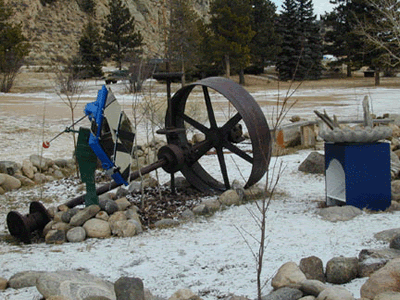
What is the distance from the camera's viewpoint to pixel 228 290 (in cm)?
389

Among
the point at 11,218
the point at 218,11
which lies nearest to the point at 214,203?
the point at 11,218

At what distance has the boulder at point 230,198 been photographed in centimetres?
637

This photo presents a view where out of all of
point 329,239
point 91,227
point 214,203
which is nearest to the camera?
point 329,239

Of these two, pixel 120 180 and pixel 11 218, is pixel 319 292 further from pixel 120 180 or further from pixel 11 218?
pixel 11 218

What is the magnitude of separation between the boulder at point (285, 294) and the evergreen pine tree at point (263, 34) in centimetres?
4054

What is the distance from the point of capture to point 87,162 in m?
5.85

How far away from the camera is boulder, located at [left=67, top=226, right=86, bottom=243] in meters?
5.26

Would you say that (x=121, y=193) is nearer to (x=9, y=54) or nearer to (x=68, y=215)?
(x=68, y=215)

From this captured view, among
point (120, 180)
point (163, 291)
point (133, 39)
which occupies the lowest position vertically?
point (163, 291)

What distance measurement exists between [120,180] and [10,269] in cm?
155

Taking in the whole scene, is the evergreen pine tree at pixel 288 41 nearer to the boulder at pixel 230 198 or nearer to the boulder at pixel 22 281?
the boulder at pixel 230 198

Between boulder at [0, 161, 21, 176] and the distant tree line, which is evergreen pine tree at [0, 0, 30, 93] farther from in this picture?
boulder at [0, 161, 21, 176]

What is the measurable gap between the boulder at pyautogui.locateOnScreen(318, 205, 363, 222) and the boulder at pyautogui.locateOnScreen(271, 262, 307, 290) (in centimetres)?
183

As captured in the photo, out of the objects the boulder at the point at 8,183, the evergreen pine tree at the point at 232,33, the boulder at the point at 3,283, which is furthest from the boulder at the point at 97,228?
the evergreen pine tree at the point at 232,33
